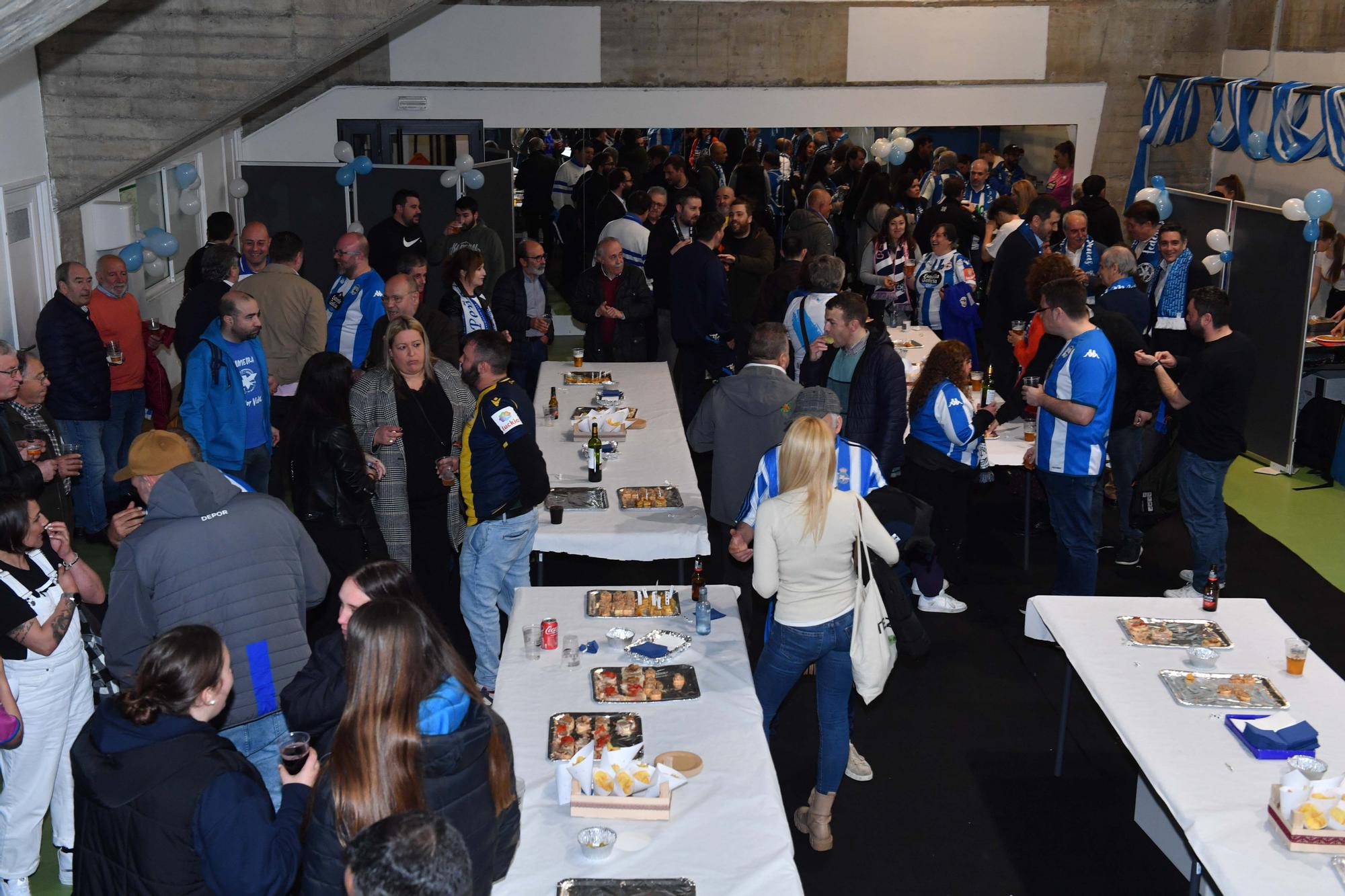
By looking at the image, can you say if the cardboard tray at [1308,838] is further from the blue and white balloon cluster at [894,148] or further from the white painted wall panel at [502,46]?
the white painted wall panel at [502,46]

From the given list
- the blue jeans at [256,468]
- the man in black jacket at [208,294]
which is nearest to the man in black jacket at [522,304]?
the man in black jacket at [208,294]

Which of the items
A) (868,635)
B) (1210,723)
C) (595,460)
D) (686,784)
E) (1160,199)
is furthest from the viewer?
(1160,199)

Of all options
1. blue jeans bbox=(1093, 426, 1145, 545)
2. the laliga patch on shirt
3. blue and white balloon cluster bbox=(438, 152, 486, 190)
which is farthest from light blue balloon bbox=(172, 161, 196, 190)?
blue jeans bbox=(1093, 426, 1145, 545)

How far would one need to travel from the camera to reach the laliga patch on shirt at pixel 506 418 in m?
4.65

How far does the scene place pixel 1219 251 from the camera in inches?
345

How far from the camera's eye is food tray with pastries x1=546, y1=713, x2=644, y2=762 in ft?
11.4

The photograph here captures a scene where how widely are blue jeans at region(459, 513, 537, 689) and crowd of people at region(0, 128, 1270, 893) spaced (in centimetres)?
2

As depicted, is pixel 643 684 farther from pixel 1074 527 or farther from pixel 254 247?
pixel 254 247

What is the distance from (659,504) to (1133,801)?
2248 mm

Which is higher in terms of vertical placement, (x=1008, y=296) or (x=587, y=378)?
(x=1008, y=296)

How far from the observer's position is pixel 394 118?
11.5 metres

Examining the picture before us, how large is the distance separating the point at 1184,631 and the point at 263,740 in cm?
313

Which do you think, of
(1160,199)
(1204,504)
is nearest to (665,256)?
(1160,199)

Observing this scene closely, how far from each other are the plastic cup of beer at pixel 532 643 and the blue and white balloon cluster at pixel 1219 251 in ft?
21.2
